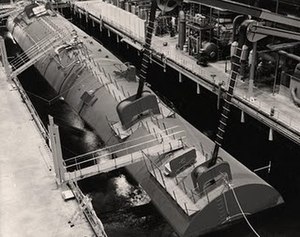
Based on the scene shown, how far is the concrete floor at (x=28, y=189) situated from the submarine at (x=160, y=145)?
4.81m

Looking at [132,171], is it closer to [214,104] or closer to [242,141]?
[242,141]

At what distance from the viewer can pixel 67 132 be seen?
35.4m

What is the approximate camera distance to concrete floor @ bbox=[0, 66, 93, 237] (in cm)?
1848

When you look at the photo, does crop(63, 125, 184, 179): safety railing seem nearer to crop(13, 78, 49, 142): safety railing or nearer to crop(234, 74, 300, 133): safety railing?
crop(13, 78, 49, 142): safety railing

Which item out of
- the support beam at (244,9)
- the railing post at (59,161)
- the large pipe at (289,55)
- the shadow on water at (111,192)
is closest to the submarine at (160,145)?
the shadow on water at (111,192)

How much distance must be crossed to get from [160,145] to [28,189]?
23.4 ft

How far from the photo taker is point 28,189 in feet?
69.9

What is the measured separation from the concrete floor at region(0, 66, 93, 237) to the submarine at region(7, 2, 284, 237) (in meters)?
4.81

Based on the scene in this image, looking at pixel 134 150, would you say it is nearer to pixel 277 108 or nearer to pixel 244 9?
pixel 277 108

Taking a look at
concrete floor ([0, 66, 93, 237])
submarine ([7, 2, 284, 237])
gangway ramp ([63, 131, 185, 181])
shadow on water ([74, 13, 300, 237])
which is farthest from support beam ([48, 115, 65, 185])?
shadow on water ([74, 13, 300, 237])

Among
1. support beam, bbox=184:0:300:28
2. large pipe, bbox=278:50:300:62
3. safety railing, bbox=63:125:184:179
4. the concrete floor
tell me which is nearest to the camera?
the concrete floor

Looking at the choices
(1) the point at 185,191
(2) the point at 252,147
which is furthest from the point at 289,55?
(1) the point at 185,191

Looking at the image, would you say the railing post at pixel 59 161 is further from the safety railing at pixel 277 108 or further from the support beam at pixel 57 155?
the safety railing at pixel 277 108

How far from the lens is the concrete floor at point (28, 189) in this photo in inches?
728
